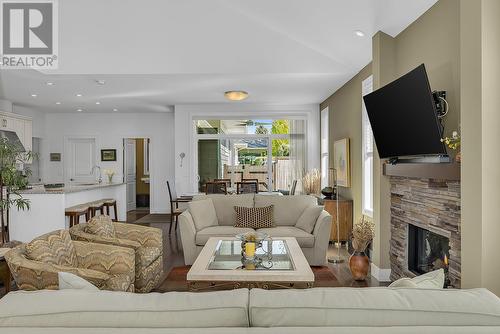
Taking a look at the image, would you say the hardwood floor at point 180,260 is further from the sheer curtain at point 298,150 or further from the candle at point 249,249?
the sheer curtain at point 298,150

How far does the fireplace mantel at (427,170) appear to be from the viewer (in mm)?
2744

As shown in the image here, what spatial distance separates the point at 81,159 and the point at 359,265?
7941mm

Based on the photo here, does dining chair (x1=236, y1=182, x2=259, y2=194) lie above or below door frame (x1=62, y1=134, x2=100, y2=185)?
below

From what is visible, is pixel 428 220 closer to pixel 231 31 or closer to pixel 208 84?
pixel 231 31

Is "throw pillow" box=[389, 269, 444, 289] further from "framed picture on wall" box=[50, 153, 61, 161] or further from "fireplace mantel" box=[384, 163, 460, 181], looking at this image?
"framed picture on wall" box=[50, 153, 61, 161]

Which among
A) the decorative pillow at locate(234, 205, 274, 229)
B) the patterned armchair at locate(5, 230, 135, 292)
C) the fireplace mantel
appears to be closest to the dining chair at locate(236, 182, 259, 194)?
the decorative pillow at locate(234, 205, 274, 229)

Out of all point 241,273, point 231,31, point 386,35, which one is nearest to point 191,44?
point 231,31

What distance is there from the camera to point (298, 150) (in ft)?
28.1

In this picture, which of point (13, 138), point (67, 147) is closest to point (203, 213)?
point (13, 138)

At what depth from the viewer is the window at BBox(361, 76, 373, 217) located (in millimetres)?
5023

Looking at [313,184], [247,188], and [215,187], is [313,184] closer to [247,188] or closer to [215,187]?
[247,188]

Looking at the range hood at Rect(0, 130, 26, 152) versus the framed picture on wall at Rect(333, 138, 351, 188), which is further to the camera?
the range hood at Rect(0, 130, 26, 152)

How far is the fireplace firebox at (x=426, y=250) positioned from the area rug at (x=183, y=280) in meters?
0.82

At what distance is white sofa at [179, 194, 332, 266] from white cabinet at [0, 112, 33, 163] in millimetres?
4643
